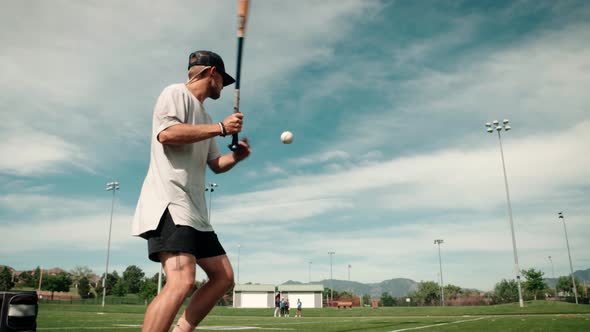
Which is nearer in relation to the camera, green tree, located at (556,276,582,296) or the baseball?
the baseball

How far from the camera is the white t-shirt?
3137mm

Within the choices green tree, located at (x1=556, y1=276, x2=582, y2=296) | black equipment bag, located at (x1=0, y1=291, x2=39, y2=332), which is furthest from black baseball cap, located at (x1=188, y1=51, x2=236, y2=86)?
green tree, located at (x1=556, y1=276, x2=582, y2=296)

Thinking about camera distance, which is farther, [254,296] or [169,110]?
[254,296]

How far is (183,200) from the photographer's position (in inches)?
126

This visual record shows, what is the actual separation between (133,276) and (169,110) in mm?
186027

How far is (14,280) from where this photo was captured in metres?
130

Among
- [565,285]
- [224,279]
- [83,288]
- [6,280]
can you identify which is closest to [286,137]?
[224,279]

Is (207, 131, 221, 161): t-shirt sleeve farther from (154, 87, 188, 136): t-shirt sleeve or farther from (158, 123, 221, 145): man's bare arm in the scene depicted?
(158, 123, 221, 145): man's bare arm

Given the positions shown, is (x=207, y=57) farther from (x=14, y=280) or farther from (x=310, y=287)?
(x=14, y=280)

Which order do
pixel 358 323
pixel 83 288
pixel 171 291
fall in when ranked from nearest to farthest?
pixel 171 291
pixel 358 323
pixel 83 288

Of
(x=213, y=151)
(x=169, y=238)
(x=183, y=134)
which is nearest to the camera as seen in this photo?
(x=169, y=238)

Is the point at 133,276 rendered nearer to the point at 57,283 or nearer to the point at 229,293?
the point at 57,283

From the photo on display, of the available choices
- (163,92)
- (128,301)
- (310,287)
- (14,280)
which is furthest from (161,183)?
(14,280)

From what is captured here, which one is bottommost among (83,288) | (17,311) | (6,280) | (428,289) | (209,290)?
(428,289)
